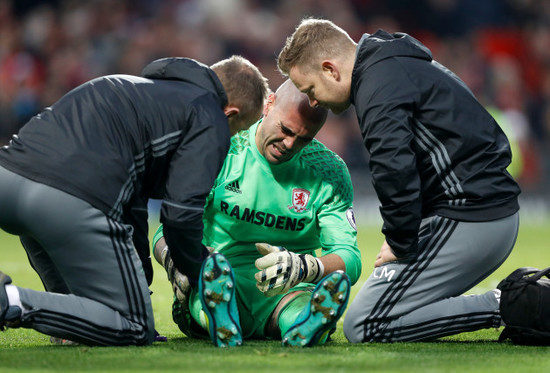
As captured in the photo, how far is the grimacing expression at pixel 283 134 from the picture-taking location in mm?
4621

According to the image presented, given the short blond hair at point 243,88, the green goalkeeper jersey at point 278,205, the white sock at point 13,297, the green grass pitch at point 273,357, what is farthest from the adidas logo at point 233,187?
the white sock at point 13,297

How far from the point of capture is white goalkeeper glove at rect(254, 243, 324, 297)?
4.18 metres

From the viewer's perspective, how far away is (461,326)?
171 inches

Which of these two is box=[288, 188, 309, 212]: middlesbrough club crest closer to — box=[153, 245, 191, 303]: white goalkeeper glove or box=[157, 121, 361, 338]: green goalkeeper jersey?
box=[157, 121, 361, 338]: green goalkeeper jersey

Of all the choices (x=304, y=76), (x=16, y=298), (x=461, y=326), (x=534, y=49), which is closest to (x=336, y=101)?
(x=304, y=76)

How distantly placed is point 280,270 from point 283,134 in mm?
863

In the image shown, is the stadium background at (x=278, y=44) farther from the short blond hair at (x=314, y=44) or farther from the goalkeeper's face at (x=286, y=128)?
the short blond hair at (x=314, y=44)

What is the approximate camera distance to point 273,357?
3.61 m

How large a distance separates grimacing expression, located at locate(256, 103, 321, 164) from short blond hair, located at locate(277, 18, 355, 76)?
10.6 inches

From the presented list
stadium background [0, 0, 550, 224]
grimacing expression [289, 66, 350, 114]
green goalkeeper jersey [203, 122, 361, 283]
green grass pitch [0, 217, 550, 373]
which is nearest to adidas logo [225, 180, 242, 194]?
green goalkeeper jersey [203, 122, 361, 283]

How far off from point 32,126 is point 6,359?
1.09 meters

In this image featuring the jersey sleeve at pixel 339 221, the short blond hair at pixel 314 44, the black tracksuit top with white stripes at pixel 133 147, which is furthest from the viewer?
the jersey sleeve at pixel 339 221

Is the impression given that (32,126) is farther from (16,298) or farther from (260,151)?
(260,151)

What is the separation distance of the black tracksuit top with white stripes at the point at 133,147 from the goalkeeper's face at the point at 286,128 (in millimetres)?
608
